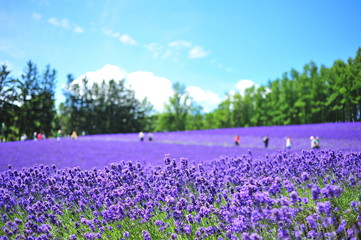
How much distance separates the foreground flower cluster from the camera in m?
3.03

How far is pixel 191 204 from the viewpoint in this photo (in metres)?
3.93

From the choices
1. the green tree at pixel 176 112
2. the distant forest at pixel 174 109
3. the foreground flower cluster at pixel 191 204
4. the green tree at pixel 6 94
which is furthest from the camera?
the green tree at pixel 176 112

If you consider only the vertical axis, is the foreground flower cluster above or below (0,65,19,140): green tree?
below

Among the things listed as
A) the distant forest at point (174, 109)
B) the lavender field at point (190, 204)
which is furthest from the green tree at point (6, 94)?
the distant forest at point (174, 109)

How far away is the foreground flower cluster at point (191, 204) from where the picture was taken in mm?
3029

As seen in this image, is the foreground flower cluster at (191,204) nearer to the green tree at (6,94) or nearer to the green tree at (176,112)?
the green tree at (6,94)

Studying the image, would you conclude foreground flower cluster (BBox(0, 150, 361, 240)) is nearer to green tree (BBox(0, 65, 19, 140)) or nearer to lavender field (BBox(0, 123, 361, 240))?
lavender field (BBox(0, 123, 361, 240))

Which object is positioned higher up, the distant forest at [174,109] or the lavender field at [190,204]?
the distant forest at [174,109]

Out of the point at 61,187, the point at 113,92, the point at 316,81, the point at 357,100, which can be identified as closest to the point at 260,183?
the point at 61,187

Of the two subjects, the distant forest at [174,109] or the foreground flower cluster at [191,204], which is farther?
the distant forest at [174,109]

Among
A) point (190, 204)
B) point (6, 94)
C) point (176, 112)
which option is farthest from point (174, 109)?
point (190, 204)

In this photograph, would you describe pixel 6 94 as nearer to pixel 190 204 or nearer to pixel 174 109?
pixel 190 204

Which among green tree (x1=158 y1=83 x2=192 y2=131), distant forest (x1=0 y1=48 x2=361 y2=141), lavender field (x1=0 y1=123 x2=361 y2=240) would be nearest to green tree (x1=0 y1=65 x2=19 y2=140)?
lavender field (x1=0 y1=123 x2=361 y2=240)

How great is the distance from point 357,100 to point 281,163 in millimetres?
5877
